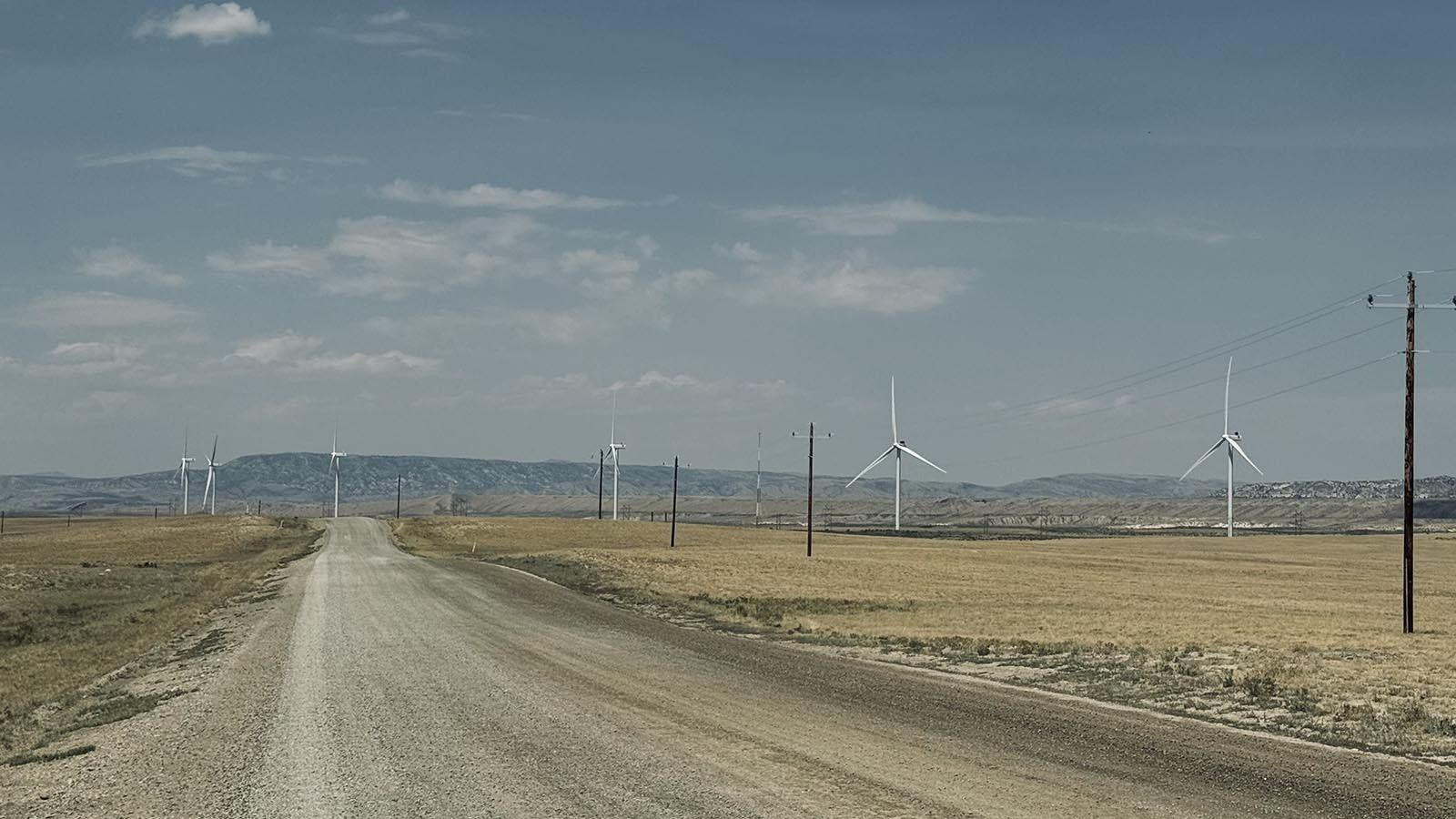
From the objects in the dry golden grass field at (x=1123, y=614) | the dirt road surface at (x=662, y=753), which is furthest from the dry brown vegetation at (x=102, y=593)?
the dry golden grass field at (x=1123, y=614)

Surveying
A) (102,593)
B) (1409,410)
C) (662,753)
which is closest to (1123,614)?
(1409,410)

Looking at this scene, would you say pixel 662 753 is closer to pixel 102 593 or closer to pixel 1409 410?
pixel 1409 410

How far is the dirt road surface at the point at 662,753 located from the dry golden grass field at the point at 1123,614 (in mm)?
2690

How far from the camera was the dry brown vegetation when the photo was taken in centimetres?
3044

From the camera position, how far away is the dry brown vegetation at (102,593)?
30438 mm

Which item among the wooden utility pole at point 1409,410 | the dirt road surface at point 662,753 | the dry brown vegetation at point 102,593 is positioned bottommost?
→ the dry brown vegetation at point 102,593

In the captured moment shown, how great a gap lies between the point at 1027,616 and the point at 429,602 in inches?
853

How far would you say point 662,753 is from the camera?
666 inches

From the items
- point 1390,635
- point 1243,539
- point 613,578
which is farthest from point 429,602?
point 1243,539

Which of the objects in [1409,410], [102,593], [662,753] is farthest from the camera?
[102,593]

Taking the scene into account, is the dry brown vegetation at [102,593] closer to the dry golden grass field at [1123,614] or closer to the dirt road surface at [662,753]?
the dirt road surface at [662,753]

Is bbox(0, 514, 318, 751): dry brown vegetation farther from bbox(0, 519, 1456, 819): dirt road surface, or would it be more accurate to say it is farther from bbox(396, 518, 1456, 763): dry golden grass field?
bbox(396, 518, 1456, 763): dry golden grass field

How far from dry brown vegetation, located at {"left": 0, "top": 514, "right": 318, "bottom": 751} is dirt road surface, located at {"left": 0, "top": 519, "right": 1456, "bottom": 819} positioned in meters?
4.10

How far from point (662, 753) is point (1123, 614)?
34.9 metres
